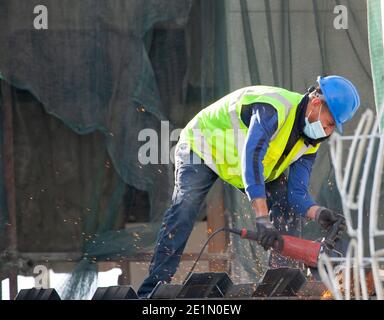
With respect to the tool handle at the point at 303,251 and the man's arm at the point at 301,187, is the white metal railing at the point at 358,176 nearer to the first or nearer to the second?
the tool handle at the point at 303,251

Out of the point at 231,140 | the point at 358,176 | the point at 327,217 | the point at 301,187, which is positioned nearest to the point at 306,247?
the point at 327,217

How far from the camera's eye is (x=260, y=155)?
23.1 feet

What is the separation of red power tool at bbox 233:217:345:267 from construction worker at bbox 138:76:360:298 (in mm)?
81

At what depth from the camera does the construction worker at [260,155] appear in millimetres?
7082

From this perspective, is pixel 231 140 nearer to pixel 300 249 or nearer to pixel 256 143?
pixel 256 143

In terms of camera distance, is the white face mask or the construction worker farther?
the white face mask

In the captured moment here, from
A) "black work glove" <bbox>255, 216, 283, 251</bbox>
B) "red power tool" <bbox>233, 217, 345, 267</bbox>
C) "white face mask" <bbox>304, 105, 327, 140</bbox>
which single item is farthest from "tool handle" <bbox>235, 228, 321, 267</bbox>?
"white face mask" <bbox>304, 105, 327, 140</bbox>

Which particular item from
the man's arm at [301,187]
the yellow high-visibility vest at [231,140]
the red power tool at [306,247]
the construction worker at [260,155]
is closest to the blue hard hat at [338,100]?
the construction worker at [260,155]

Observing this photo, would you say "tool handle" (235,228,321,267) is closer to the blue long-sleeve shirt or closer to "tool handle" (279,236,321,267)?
"tool handle" (279,236,321,267)

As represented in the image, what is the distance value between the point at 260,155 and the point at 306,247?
0.56 meters

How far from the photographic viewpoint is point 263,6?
873cm

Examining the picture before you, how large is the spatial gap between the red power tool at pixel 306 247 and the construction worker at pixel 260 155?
0.08 m

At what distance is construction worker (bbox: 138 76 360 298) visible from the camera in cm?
708
